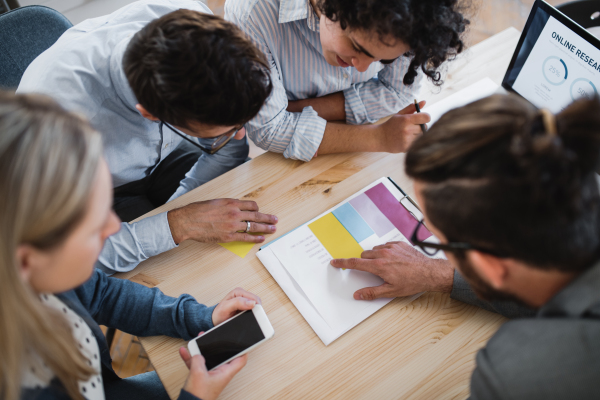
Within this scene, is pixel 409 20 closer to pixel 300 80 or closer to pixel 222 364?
pixel 300 80

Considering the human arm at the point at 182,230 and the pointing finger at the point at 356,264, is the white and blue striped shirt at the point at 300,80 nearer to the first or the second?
the human arm at the point at 182,230

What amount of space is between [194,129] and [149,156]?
1.27 feet

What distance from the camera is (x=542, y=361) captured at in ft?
1.86

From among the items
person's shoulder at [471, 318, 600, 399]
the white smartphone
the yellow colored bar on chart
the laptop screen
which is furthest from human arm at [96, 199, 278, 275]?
A: the laptop screen

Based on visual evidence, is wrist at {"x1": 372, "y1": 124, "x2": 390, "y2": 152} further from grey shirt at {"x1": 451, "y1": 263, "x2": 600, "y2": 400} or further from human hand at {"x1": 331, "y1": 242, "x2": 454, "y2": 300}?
grey shirt at {"x1": 451, "y1": 263, "x2": 600, "y2": 400}

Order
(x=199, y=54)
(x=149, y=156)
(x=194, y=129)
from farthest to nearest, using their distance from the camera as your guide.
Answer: (x=149, y=156) < (x=194, y=129) < (x=199, y=54)

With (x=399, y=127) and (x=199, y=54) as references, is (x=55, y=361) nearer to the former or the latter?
(x=199, y=54)

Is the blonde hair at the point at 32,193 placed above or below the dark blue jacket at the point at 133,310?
above

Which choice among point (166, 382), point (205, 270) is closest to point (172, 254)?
point (205, 270)

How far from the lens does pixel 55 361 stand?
2.07 ft

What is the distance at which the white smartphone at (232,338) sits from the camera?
0.82 meters

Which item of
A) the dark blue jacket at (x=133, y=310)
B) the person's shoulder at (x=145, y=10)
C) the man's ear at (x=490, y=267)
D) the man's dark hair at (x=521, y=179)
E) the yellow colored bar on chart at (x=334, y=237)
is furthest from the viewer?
the person's shoulder at (x=145, y=10)

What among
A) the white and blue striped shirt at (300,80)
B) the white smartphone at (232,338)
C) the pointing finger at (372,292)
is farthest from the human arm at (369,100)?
the white smartphone at (232,338)

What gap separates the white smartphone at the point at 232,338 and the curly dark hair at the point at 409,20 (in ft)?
2.35
